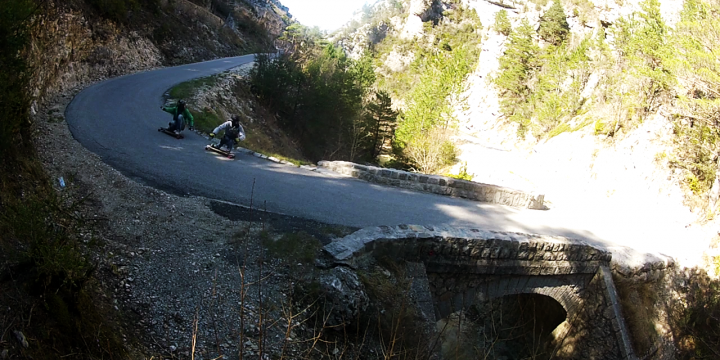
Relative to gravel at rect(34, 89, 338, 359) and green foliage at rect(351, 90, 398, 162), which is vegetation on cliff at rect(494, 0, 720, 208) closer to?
green foliage at rect(351, 90, 398, 162)

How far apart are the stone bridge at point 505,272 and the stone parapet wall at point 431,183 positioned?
316 centimetres

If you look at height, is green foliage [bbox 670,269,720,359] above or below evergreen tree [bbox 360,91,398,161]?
below

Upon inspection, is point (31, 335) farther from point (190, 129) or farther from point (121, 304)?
point (190, 129)

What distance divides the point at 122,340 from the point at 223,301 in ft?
4.28

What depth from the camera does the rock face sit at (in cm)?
583

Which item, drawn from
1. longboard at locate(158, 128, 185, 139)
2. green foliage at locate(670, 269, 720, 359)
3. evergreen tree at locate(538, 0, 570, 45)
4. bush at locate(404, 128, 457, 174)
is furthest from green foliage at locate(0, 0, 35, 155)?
evergreen tree at locate(538, 0, 570, 45)

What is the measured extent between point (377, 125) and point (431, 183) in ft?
71.5

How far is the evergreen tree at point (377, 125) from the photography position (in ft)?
109

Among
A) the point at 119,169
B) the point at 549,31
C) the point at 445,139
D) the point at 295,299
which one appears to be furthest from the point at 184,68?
the point at 549,31

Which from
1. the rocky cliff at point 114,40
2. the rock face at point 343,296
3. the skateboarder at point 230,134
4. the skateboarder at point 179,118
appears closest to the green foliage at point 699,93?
the rock face at point 343,296

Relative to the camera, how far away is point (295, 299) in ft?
19.5

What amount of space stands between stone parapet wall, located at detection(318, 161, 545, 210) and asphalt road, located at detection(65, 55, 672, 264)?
1.28ft

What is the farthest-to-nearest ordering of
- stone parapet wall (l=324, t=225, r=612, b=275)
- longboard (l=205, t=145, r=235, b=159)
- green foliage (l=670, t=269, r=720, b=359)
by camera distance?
1. longboard (l=205, t=145, r=235, b=159)
2. green foliage (l=670, t=269, r=720, b=359)
3. stone parapet wall (l=324, t=225, r=612, b=275)

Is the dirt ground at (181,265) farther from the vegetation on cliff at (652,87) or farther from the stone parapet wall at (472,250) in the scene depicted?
the vegetation on cliff at (652,87)
